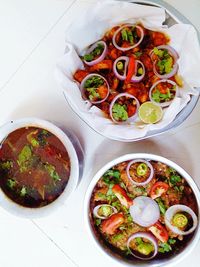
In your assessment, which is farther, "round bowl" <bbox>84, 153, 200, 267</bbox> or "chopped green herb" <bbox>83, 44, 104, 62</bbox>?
"chopped green herb" <bbox>83, 44, 104, 62</bbox>

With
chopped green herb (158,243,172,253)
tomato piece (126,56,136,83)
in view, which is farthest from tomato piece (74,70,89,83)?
chopped green herb (158,243,172,253)

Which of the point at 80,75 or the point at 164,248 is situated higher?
the point at 80,75

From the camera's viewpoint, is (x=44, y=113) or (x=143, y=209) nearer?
(x=143, y=209)

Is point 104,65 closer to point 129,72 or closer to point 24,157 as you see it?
point 129,72

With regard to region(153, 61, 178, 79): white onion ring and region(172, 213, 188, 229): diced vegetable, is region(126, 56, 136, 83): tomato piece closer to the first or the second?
region(153, 61, 178, 79): white onion ring

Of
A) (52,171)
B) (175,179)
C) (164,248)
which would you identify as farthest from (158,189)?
(52,171)

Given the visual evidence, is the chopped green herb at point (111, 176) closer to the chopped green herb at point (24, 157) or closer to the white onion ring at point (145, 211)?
the white onion ring at point (145, 211)

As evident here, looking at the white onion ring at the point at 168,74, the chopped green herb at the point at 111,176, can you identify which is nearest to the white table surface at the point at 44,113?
the chopped green herb at the point at 111,176
